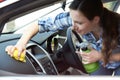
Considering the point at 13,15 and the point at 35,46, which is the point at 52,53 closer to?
the point at 35,46

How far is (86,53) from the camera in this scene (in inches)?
103

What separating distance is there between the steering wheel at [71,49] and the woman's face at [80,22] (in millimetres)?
434

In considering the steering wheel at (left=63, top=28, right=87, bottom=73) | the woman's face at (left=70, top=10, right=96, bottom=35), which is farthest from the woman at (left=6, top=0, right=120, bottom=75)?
the steering wheel at (left=63, top=28, right=87, bottom=73)

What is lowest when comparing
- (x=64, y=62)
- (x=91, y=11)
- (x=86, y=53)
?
(x=64, y=62)

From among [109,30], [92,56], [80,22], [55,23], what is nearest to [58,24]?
[55,23]

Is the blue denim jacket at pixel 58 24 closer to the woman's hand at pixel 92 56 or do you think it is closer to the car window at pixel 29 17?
the car window at pixel 29 17

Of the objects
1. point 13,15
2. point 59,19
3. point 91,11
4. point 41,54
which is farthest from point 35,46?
point 13,15

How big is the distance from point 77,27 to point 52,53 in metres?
0.59

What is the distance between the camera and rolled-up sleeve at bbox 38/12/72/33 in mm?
2947

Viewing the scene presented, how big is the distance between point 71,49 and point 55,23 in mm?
414

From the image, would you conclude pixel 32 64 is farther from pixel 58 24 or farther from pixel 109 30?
pixel 109 30

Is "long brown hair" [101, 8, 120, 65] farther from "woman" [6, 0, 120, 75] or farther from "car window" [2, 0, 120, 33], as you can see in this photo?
"car window" [2, 0, 120, 33]

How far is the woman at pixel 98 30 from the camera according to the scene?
272 centimetres

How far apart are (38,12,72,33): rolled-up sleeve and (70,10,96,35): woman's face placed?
12 cm
